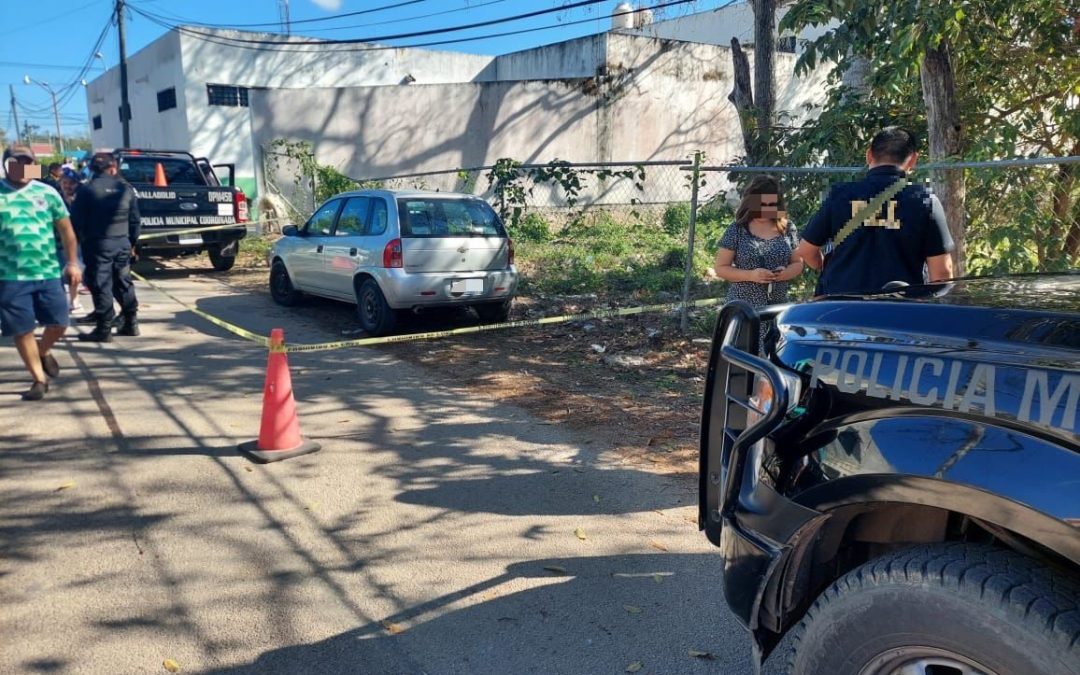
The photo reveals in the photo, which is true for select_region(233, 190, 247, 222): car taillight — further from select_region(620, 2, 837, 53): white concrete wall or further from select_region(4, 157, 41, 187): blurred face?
select_region(620, 2, 837, 53): white concrete wall

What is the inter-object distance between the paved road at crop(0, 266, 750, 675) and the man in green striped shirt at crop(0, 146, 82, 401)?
671 millimetres

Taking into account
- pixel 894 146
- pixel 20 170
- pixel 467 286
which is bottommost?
pixel 467 286

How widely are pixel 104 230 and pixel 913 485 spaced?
810cm

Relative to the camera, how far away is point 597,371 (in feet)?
23.8

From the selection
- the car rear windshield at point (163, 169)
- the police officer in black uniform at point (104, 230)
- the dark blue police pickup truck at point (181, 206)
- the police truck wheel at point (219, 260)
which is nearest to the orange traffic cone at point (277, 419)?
the police officer in black uniform at point (104, 230)

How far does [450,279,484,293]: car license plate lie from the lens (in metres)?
8.20

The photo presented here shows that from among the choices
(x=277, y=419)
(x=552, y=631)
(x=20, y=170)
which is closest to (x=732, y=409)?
(x=552, y=631)

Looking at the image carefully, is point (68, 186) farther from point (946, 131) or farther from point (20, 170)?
point (946, 131)

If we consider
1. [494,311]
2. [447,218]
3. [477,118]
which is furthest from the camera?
[477,118]

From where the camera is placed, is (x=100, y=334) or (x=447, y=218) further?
(x=447, y=218)

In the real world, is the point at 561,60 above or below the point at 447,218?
above

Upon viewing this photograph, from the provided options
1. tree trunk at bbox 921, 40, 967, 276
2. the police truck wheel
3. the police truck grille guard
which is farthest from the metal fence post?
the police truck wheel

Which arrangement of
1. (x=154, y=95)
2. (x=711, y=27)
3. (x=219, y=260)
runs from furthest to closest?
(x=711, y=27)
(x=154, y=95)
(x=219, y=260)

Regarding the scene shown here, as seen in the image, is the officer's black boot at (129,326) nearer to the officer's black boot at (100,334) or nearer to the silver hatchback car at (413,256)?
the officer's black boot at (100,334)
